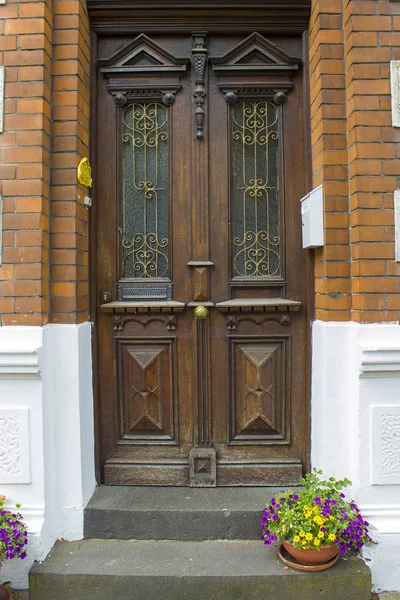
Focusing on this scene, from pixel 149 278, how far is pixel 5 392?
1.17m

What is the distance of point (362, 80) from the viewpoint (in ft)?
8.77

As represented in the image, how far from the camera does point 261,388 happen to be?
311 cm

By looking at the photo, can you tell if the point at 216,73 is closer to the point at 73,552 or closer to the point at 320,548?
the point at 320,548

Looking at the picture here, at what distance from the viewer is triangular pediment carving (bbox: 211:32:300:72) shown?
306 cm

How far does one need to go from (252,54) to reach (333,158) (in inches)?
39.3

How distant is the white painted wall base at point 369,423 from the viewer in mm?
2617

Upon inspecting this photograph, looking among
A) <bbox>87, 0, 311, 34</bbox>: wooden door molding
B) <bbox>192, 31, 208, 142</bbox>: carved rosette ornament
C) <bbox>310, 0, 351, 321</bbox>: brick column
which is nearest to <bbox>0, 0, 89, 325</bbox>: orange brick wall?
<bbox>87, 0, 311, 34</bbox>: wooden door molding

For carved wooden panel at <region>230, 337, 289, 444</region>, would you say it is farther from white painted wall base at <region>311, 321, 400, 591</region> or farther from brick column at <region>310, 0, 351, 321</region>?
brick column at <region>310, 0, 351, 321</region>

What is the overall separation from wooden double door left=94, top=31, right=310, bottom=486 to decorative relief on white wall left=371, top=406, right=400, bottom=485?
0.53 m

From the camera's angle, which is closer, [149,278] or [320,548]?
[320,548]

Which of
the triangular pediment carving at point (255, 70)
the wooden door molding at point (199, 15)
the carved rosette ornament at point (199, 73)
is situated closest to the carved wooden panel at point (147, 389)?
the carved rosette ornament at point (199, 73)

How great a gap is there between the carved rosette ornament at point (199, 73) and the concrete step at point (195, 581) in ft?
8.96

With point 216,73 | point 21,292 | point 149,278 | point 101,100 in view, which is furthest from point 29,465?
point 216,73

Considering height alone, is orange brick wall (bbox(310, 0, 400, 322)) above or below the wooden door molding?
below
